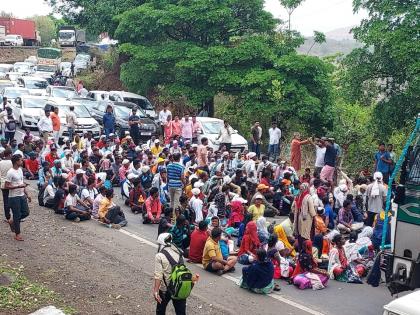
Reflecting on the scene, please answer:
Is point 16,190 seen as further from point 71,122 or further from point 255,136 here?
point 255,136

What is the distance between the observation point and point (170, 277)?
7102 millimetres

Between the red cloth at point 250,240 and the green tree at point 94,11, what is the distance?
69.6ft

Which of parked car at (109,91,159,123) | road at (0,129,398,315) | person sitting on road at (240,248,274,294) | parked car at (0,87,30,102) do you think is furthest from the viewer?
parked car at (0,87,30,102)

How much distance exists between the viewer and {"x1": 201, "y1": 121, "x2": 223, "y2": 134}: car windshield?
22413 mm

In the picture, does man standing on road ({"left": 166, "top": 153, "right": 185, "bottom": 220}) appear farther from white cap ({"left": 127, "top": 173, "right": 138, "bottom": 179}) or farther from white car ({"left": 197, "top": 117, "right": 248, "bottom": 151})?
white car ({"left": 197, "top": 117, "right": 248, "bottom": 151})

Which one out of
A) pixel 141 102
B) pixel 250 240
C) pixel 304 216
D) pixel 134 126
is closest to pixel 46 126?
pixel 134 126

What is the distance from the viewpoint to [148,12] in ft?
89.5

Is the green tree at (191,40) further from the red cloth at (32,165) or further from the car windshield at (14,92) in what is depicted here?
the red cloth at (32,165)

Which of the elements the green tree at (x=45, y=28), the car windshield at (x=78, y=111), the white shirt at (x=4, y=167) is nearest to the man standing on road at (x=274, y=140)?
the car windshield at (x=78, y=111)

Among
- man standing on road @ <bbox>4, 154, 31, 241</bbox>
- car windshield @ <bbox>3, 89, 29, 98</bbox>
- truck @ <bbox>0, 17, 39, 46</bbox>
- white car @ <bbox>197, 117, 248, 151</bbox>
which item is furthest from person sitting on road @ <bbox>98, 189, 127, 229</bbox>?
truck @ <bbox>0, 17, 39, 46</bbox>

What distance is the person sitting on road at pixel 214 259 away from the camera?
10.6 m

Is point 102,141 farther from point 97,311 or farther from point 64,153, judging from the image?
point 97,311

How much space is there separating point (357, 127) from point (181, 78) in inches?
312

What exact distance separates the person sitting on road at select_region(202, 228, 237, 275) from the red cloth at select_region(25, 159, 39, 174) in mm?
8824
